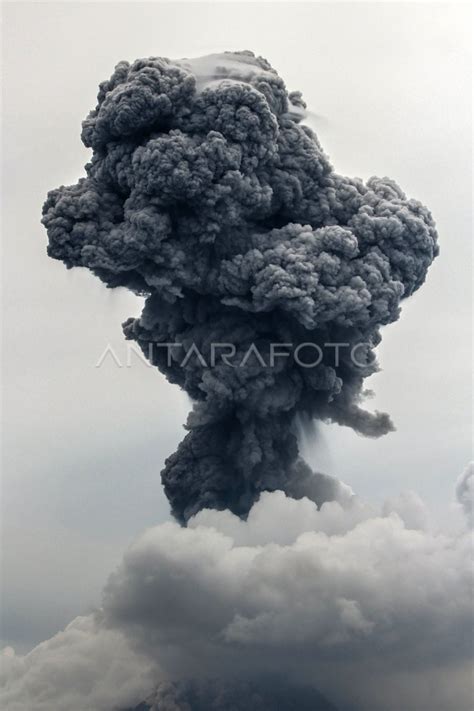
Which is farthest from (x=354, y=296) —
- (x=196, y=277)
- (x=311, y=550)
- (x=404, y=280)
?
(x=311, y=550)

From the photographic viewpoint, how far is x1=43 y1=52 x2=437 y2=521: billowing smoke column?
3675 centimetres

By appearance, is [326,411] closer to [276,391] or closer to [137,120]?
[276,391]

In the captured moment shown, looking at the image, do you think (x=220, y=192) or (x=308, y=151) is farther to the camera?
(x=308, y=151)

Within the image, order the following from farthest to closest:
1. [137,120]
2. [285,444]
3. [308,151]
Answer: [285,444], [308,151], [137,120]

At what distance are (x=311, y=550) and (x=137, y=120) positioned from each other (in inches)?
690

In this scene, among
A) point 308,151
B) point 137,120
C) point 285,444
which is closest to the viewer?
point 137,120

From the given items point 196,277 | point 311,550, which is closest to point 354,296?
point 196,277

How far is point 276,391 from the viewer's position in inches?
1601

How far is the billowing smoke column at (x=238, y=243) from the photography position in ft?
121

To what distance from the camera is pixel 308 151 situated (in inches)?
1542

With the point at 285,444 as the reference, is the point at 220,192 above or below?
above

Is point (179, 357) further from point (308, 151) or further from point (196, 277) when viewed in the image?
point (308, 151)

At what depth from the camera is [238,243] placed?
127ft

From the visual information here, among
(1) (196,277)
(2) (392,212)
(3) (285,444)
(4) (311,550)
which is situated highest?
(2) (392,212)
